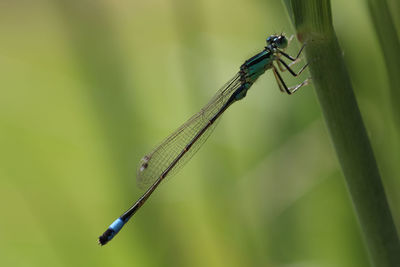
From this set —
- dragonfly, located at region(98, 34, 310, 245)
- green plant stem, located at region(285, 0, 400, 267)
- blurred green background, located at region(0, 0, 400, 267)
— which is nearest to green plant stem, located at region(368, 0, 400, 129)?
blurred green background, located at region(0, 0, 400, 267)

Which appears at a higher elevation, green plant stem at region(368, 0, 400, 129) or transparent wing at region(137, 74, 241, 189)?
green plant stem at region(368, 0, 400, 129)

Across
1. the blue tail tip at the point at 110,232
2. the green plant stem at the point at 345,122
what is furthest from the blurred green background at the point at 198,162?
the green plant stem at the point at 345,122

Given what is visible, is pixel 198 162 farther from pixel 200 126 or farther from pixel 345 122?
pixel 345 122

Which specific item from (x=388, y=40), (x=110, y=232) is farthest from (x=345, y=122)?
(x=110, y=232)

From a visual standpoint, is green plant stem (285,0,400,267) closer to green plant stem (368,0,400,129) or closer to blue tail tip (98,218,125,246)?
green plant stem (368,0,400,129)

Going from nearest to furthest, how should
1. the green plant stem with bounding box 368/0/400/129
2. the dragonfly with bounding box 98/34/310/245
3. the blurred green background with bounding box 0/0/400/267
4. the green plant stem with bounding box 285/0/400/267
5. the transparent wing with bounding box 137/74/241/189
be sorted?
the green plant stem with bounding box 285/0/400/267
the green plant stem with bounding box 368/0/400/129
the blurred green background with bounding box 0/0/400/267
the dragonfly with bounding box 98/34/310/245
the transparent wing with bounding box 137/74/241/189

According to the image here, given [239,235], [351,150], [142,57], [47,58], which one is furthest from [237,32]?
[351,150]

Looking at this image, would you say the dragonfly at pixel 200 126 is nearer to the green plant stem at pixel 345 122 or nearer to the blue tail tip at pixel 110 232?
the blue tail tip at pixel 110 232

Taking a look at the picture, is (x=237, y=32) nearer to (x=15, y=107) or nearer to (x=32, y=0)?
(x=15, y=107)
